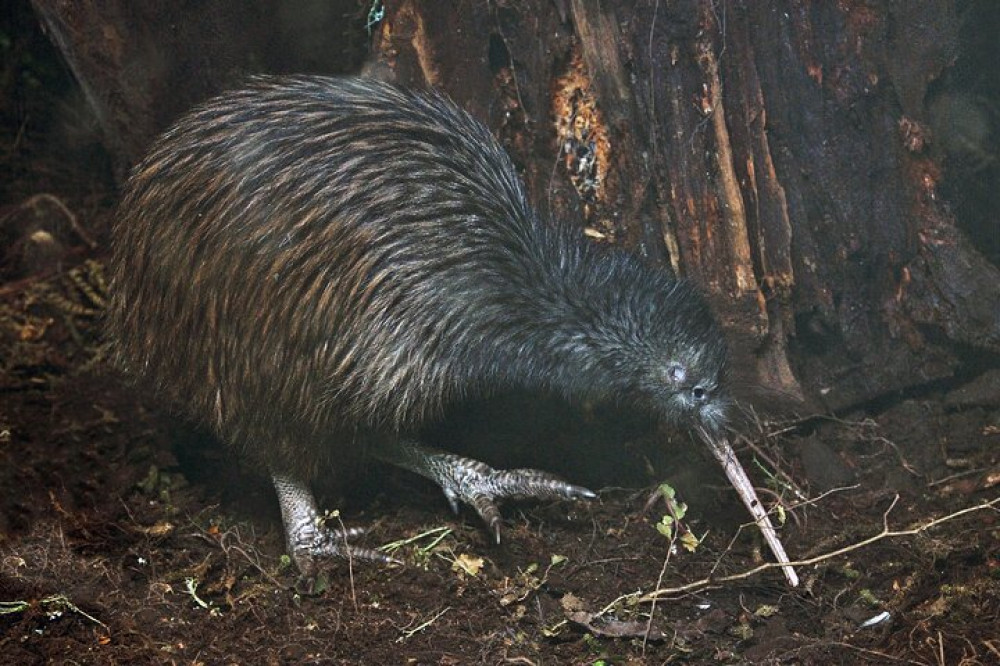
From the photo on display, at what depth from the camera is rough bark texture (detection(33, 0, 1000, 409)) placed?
8.69 ft

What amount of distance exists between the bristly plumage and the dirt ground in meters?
0.20

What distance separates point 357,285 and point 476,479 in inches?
26.1

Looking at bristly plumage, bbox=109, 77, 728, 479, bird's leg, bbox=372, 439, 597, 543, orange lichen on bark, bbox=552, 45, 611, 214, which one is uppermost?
orange lichen on bark, bbox=552, 45, 611, 214

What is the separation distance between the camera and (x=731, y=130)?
8.95 feet

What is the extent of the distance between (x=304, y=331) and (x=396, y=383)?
0.27 m

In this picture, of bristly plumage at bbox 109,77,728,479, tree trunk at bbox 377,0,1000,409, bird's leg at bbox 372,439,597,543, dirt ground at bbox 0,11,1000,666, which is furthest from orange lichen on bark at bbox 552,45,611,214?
bird's leg at bbox 372,439,597,543

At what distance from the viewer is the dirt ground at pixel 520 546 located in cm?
224

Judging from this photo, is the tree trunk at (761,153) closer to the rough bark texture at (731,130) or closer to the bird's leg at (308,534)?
the rough bark texture at (731,130)

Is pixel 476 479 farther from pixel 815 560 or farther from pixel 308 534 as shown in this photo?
pixel 815 560

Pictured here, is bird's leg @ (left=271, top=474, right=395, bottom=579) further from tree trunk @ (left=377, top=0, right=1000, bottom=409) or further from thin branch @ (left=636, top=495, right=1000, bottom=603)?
tree trunk @ (left=377, top=0, right=1000, bottom=409)

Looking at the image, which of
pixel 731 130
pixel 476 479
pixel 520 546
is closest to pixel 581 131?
pixel 731 130

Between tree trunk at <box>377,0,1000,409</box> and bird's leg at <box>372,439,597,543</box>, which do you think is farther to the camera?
bird's leg at <box>372,439,597,543</box>

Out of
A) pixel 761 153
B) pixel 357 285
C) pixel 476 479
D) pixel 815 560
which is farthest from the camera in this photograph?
pixel 476 479

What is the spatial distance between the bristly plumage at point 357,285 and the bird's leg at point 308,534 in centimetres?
9
